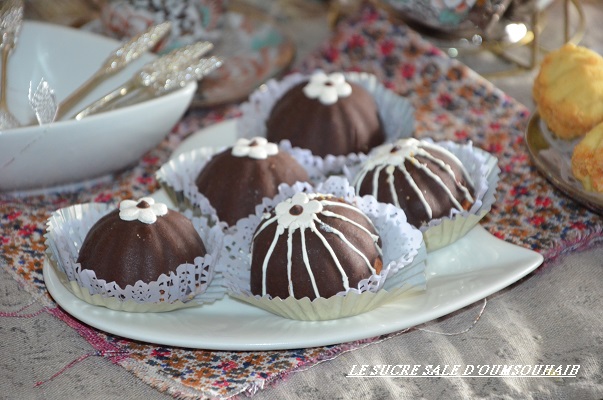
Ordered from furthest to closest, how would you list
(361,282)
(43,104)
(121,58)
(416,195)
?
1. (121,58)
2. (43,104)
3. (416,195)
4. (361,282)

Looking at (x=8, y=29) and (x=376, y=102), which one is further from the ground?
(x=8, y=29)

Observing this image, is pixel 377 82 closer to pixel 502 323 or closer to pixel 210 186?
pixel 210 186

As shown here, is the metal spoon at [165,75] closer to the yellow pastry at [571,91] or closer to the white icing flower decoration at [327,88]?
the white icing flower decoration at [327,88]

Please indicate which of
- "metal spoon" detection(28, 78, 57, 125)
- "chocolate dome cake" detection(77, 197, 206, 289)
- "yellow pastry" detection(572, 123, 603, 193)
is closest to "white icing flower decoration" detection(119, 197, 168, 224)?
"chocolate dome cake" detection(77, 197, 206, 289)

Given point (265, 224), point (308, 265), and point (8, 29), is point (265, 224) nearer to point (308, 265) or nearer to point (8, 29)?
point (308, 265)

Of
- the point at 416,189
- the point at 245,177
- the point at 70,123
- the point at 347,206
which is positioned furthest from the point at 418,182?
the point at 70,123

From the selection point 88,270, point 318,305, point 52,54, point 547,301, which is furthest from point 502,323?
point 52,54
